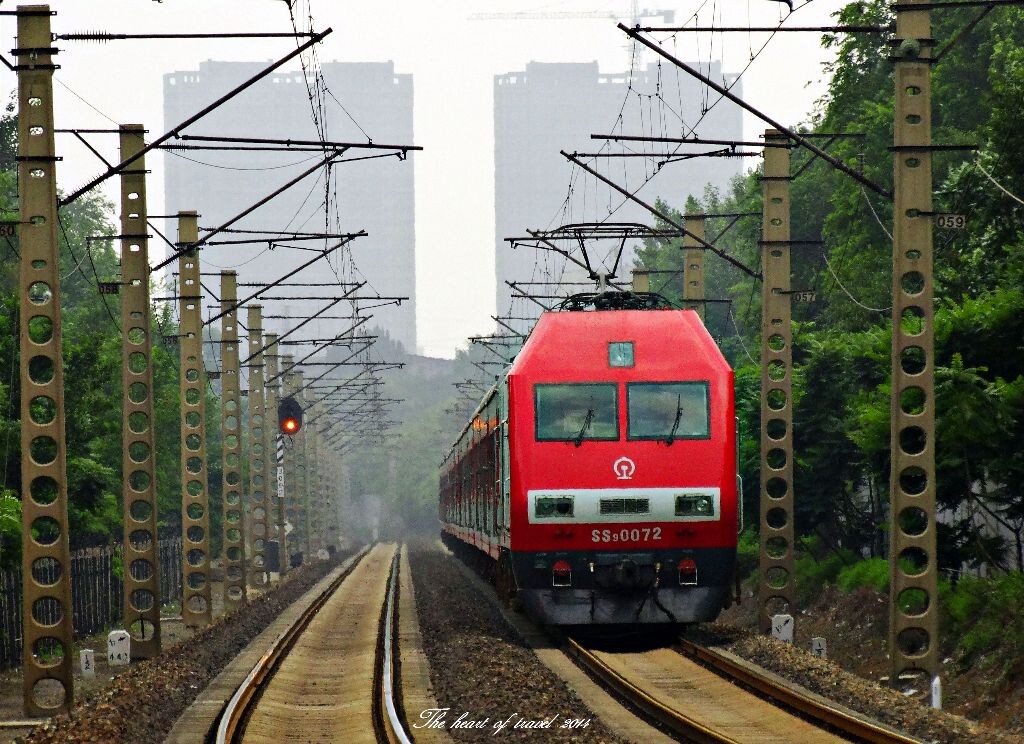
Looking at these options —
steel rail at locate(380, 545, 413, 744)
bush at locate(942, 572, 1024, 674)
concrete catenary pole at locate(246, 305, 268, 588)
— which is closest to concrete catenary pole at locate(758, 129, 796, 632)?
bush at locate(942, 572, 1024, 674)

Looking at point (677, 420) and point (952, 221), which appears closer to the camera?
point (952, 221)

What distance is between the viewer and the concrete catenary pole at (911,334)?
19359 mm

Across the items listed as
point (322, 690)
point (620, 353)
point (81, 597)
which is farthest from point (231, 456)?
point (322, 690)

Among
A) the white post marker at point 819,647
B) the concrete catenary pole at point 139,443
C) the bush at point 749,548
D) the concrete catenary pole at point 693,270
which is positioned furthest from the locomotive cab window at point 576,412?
the bush at point 749,548

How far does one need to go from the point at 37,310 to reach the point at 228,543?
21.8 m

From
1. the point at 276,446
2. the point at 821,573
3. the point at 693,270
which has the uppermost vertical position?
the point at 693,270

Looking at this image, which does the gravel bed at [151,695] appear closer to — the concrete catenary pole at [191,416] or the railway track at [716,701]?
the concrete catenary pole at [191,416]

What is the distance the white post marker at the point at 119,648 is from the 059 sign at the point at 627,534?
776 cm

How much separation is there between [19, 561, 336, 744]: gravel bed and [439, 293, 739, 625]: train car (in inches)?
188

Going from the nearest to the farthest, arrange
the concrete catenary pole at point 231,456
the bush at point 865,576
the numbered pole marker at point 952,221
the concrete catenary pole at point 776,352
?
the numbered pole marker at point 952,221, the concrete catenary pole at point 776,352, the bush at point 865,576, the concrete catenary pole at point 231,456

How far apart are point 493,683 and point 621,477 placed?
454cm

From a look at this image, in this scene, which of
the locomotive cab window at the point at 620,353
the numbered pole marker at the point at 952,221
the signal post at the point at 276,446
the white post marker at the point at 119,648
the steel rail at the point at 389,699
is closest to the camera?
the steel rail at the point at 389,699

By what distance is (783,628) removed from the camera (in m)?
24.3

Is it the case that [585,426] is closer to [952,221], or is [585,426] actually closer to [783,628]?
[783,628]
